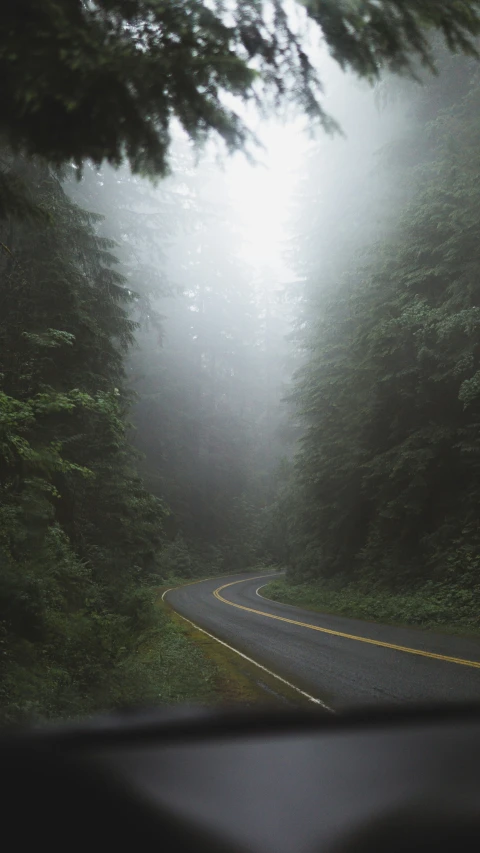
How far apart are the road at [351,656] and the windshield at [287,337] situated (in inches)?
3.1

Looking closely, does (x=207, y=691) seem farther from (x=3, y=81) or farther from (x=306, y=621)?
(x=306, y=621)

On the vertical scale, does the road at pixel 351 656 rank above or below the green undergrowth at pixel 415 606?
above

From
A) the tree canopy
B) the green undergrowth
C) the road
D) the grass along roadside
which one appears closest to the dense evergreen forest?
the green undergrowth

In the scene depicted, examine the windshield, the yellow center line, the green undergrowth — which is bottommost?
the green undergrowth

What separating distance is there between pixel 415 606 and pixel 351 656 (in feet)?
15.9

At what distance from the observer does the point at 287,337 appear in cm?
2362

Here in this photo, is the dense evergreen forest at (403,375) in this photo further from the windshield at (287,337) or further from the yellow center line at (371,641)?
the yellow center line at (371,641)

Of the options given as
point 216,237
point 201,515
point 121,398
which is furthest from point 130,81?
point 201,515

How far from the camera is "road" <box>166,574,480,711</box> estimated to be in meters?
6.10

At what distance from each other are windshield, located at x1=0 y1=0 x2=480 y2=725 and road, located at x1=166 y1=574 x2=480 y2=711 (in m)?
0.08

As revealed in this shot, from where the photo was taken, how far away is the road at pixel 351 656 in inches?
240

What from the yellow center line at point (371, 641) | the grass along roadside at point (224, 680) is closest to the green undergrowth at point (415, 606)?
the yellow center line at point (371, 641)

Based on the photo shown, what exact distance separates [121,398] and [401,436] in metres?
8.00

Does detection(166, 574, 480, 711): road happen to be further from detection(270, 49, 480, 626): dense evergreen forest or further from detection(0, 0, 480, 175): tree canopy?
detection(0, 0, 480, 175): tree canopy
